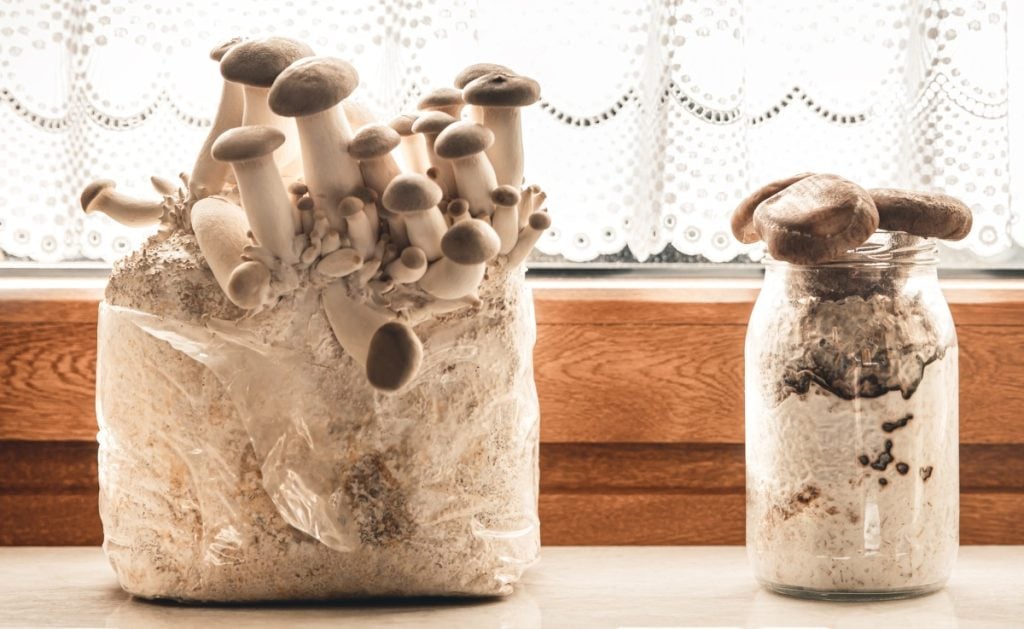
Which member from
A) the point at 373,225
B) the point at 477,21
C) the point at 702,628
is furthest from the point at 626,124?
the point at 702,628

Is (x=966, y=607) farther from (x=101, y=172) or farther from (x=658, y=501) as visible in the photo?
(x=101, y=172)

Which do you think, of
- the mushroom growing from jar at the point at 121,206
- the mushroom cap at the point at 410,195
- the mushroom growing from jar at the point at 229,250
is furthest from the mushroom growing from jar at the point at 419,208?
the mushroom growing from jar at the point at 121,206

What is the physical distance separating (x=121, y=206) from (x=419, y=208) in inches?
11.4

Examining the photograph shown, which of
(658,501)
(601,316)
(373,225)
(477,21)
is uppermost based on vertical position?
(477,21)

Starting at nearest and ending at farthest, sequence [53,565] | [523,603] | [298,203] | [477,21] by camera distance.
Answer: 1. [298,203]
2. [523,603]
3. [53,565]
4. [477,21]

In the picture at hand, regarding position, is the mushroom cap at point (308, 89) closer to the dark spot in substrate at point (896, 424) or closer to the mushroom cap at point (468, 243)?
the mushroom cap at point (468, 243)

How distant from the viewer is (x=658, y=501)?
3.47ft

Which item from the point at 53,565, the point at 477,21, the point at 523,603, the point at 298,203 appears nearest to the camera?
the point at 298,203

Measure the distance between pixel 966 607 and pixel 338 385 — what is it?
0.51 metres

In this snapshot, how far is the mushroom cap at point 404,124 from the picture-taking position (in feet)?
2.52

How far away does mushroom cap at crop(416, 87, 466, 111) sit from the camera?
0.79 metres

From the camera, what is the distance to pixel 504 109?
738 millimetres

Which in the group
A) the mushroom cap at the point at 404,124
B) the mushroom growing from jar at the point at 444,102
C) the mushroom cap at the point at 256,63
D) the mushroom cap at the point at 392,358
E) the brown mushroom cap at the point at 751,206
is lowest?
the mushroom cap at the point at 392,358

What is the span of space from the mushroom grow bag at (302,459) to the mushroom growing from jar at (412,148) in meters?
0.11
